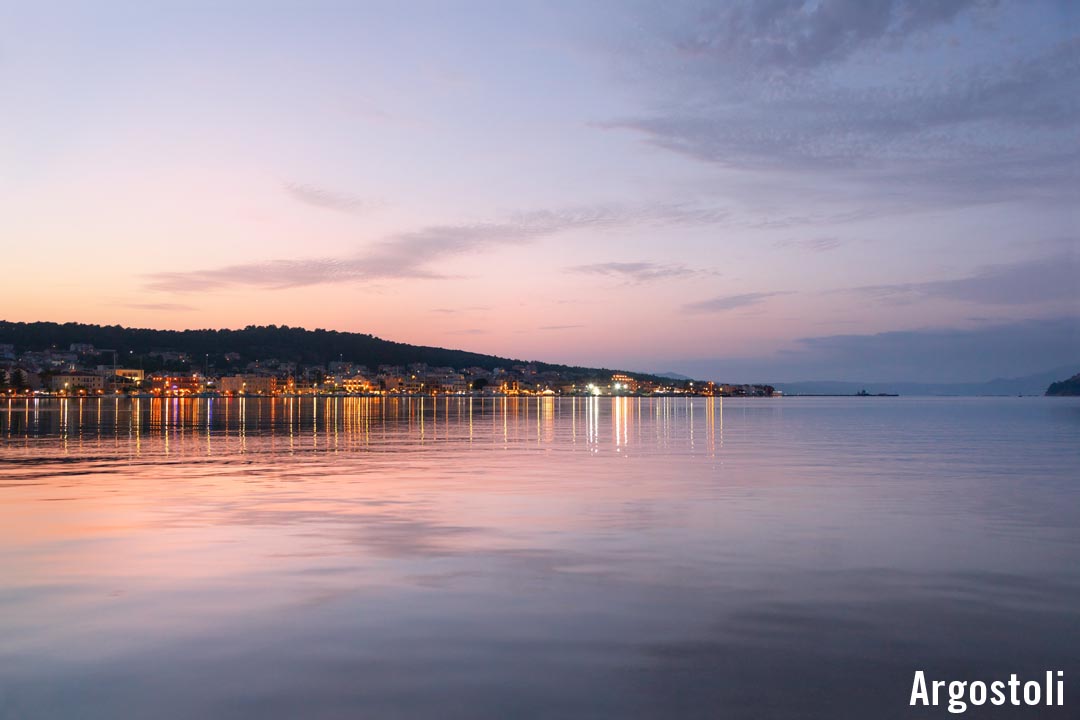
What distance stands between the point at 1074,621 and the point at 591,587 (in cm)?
492

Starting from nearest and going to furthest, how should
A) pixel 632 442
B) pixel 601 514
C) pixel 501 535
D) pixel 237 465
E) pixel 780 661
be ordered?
pixel 780 661 < pixel 501 535 < pixel 601 514 < pixel 237 465 < pixel 632 442

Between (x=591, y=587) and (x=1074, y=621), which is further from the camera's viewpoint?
(x=591, y=587)

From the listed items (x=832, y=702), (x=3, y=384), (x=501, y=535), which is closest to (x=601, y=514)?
(x=501, y=535)

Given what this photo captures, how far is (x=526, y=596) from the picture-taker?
9.86 metres

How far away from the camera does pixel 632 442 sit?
40.0 meters

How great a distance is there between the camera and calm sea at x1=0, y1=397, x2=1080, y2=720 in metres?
6.80

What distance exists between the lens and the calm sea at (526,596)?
6.80 metres

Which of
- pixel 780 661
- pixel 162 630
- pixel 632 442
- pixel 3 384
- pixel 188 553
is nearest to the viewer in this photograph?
pixel 780 661

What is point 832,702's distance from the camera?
6520mm

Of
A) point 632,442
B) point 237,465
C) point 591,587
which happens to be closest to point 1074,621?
point 591,587

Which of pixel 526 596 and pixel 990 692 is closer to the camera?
pixel 990 692

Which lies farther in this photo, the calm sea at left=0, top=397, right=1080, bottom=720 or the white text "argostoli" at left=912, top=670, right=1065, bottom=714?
the calm sea at left=0, top=397, right=1080, bottom=720

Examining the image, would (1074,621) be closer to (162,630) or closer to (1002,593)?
(1002,593)

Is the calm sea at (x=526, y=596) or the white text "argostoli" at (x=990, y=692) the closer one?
the white text "argostoli" at (x=990, y=692)
